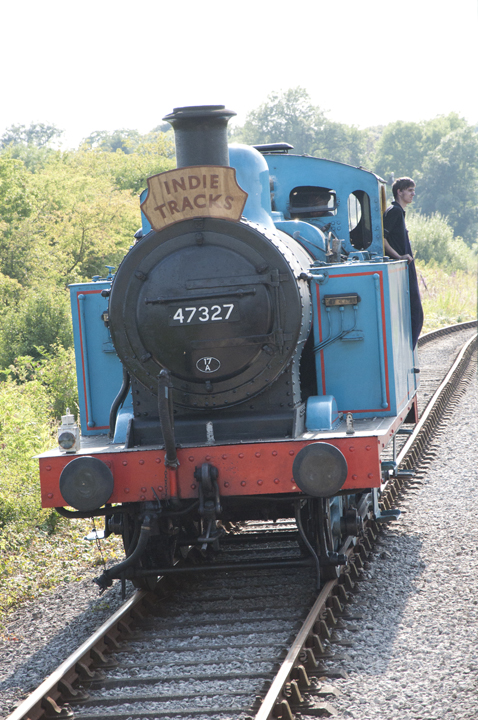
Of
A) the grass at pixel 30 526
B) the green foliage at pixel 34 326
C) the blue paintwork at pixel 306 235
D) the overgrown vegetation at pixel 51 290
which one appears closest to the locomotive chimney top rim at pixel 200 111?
the blue paintwork at pixel 306 235

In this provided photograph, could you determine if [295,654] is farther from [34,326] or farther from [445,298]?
[445,298]

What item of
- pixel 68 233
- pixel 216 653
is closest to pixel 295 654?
pixel 216 653

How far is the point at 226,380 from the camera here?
16.1 ft

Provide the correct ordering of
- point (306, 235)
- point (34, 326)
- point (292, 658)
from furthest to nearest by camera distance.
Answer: point (34, 326)
point (306, 235)
point (292, 658)

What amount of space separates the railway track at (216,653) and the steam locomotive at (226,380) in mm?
293

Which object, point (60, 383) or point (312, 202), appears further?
point (60, 383)

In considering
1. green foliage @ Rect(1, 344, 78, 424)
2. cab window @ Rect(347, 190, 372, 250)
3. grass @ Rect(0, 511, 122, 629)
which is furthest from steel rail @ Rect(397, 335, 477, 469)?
green foliage @ Rect(1, 344, 78, 424)

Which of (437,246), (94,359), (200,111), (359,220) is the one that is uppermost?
(437,246)

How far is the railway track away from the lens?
3676 millimetres

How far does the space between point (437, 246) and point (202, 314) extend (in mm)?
34638

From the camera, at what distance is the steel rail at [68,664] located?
359 centimetres

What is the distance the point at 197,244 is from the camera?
16.0 feet

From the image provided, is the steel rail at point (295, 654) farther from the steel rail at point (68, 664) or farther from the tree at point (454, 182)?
the tree at point (454, 182)

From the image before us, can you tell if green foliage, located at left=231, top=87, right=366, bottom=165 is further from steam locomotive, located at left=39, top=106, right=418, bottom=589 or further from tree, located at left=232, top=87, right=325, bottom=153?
steam locomotive, located at left=39, top=106, right=418, bottom=589
